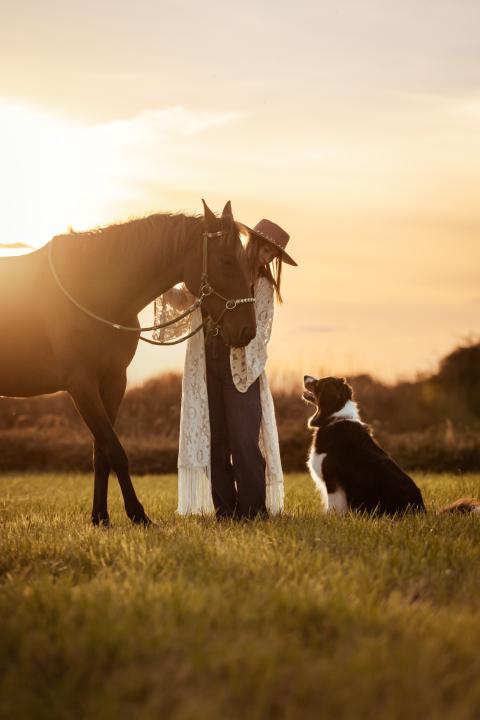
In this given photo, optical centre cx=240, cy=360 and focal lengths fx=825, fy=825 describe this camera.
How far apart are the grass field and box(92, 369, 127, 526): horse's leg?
1.56m

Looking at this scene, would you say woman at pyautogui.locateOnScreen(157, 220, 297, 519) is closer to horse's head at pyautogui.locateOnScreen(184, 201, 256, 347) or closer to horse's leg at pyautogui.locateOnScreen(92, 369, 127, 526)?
horse's head at pyautogui.locateOnScreen(184, 201, 256, 347)

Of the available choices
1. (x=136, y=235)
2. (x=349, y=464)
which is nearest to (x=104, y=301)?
(x=136, y=235)

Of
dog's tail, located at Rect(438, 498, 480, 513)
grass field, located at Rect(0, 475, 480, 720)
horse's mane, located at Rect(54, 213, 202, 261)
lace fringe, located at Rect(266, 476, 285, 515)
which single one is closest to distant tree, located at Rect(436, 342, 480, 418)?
dog's tail, located at Rect(438, 498, 480, 513)

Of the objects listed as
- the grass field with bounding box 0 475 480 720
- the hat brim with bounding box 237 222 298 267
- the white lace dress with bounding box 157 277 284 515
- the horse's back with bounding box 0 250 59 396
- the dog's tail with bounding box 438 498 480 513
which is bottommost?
the grass field with bounding box 0 475 480 720

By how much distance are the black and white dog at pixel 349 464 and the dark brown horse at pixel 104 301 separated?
1.53 meters

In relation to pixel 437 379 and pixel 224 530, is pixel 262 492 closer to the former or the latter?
pixel 224 530

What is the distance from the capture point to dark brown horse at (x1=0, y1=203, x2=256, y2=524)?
261 inches

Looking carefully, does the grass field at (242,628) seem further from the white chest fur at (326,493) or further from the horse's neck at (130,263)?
the horse's neck at (130,263)

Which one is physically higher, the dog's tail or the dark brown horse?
the dark brown horse

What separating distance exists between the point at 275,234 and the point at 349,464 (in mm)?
2151

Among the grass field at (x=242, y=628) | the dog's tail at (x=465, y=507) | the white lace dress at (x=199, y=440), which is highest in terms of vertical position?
the white lace dress at (x=199, y=440)

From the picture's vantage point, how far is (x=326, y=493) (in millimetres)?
7691

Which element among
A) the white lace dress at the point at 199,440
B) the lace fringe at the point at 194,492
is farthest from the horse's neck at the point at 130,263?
the lace fringe at the point at 194,492

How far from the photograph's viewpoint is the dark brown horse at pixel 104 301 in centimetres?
663
